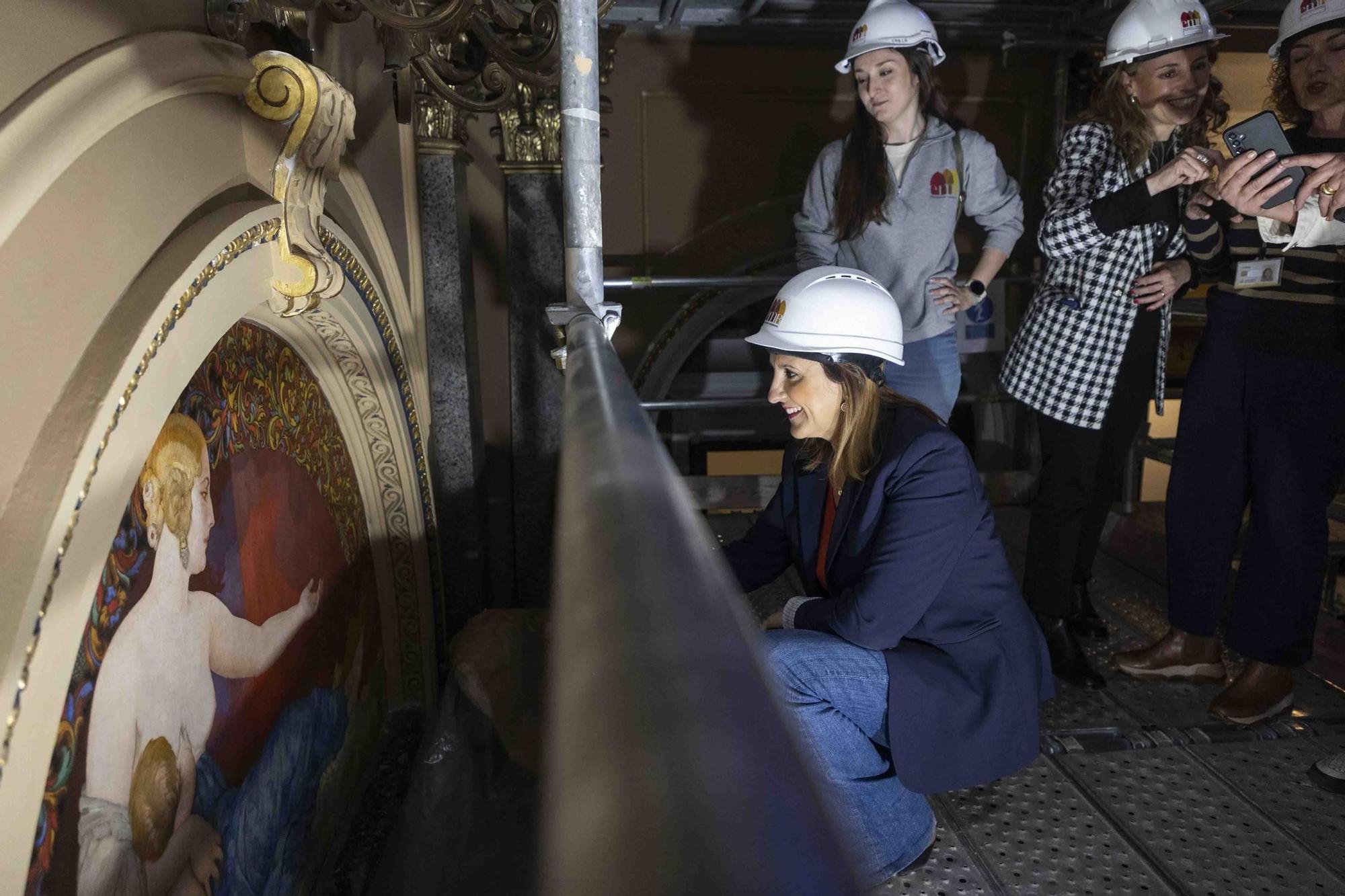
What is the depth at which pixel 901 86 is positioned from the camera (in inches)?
101

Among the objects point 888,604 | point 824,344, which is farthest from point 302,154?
point 888,604

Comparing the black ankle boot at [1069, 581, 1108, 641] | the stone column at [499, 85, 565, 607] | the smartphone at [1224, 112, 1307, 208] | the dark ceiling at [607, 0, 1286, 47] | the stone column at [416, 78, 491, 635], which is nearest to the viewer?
the smartphone at [1224, 112, 1307, 208]

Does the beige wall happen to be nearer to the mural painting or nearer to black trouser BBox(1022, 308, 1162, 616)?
the mural painting

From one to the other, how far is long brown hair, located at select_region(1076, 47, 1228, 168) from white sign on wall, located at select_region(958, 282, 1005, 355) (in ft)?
7.93

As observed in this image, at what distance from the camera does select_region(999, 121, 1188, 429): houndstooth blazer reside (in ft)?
8.19

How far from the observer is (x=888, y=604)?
189cm

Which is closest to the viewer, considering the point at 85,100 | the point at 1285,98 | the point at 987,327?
the point at 85,100

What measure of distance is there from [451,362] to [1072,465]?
213 cm

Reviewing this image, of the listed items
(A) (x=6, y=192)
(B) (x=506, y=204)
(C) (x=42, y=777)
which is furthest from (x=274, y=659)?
(B) (x=506, y=204)

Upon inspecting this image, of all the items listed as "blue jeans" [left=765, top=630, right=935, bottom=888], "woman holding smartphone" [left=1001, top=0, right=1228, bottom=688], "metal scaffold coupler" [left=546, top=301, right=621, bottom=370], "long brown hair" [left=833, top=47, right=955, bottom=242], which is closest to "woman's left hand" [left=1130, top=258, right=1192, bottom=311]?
"woman holding smartphone" [left=1001, top=0, right=1228, bottom=688]

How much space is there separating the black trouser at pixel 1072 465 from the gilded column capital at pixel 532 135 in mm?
1921

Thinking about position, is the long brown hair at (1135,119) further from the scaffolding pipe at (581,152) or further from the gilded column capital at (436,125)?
the gilded column capital at (436,125)

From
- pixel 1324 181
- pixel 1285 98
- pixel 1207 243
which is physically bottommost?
pixel 1207 243

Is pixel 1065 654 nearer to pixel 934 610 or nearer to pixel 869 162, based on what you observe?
pixel 934 610
